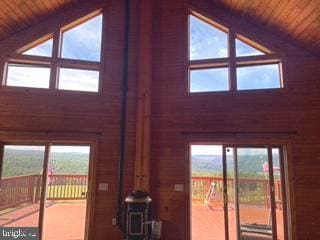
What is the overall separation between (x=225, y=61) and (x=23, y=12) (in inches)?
161

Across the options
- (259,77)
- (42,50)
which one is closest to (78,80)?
(42,50)

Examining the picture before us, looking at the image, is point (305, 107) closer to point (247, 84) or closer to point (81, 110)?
point (247, 84)

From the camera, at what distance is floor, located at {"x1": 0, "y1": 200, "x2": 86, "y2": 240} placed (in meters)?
5.11

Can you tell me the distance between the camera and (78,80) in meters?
5.59

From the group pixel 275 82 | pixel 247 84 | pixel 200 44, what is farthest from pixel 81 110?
pixel 275 82

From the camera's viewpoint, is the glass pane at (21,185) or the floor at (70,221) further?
the glass pane at (21,185)

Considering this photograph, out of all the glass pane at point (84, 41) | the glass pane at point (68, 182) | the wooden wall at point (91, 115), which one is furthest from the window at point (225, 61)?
the glass pane at point (68, 182)

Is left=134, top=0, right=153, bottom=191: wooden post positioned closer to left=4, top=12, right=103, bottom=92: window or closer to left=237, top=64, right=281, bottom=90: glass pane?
left=4, top=12, right=103, bottom=92: window

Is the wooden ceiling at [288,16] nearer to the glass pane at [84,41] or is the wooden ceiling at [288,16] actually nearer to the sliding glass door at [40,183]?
the glass pane at [84,41]

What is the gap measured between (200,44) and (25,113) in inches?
152

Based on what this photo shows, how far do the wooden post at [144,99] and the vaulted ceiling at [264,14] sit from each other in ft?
5.01

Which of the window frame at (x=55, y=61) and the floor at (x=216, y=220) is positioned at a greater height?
the window frame at (x=55, y=61)

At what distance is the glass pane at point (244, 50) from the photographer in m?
5.40

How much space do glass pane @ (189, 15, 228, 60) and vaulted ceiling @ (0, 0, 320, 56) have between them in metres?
0.53
